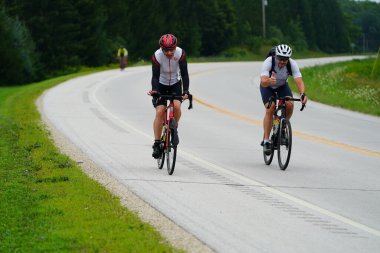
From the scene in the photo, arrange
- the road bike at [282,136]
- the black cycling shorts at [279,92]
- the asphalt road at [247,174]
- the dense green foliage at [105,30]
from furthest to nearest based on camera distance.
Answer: the dense green foliage at [105,30] → the black cycling shorts at [279,92] → the road bike at [282,136] → the asphalt road at [247,174]

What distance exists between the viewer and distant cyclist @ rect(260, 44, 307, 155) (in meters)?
11.9

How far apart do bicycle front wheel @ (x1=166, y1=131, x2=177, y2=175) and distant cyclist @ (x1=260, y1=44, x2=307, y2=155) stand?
157 centimetres

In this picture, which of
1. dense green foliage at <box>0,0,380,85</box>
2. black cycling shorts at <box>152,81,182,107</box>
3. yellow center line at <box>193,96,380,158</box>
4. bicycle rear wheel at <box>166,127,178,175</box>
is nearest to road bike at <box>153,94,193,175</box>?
bicycle rear wheel at <box>166,127,178,175</box>

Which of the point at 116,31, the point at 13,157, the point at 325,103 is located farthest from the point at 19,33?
the point at 13,157

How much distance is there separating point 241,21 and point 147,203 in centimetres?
11315

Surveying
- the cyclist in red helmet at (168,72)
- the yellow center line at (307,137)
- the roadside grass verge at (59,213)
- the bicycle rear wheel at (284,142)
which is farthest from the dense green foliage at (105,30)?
the roadside grass verge at (59,213)

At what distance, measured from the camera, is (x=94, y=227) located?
7.74 m

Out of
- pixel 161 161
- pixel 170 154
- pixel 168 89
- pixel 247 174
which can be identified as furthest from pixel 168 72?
pixel 247 174

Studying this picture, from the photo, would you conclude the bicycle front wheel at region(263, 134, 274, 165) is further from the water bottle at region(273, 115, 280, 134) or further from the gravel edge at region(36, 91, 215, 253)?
the gravel edge at region(36, 91, 215, 253)

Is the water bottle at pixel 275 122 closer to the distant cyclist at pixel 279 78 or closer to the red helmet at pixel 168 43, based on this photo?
the distant cyclist at pixel 279 78

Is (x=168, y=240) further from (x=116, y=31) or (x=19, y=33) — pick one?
(x=116, y=31)

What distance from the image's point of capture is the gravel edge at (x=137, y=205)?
24.1 feet

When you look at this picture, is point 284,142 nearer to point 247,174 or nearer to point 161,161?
point 247,174

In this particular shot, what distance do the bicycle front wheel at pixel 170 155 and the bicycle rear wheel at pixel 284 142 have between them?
164cm
